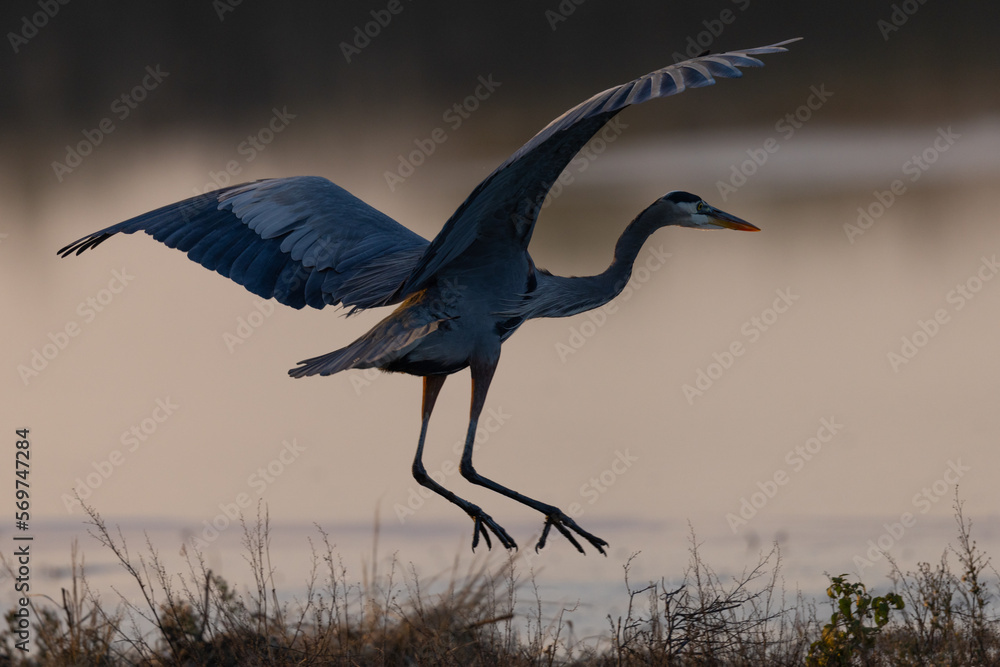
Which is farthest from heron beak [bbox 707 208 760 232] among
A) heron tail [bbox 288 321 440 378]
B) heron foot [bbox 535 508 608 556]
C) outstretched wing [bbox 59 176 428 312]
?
heron foot [bbox 535 508 608 556]

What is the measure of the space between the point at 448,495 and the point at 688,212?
2.02 metres

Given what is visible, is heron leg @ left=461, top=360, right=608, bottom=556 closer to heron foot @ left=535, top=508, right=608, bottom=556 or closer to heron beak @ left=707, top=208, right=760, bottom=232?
heron foot @ left=535, top=508, right=608, bottom=556

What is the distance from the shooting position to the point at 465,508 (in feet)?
17.6

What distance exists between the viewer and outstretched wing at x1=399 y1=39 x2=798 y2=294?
4266mm

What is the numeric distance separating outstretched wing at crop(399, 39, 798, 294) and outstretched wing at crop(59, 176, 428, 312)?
617 mm

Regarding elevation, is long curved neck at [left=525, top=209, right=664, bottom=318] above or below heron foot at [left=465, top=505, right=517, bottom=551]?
above

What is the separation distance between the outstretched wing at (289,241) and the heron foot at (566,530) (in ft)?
4.76

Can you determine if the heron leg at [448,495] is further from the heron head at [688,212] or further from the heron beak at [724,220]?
the heron beak at [724,220]

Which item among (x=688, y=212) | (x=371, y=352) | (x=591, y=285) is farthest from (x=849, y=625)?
(x=371, y=352)

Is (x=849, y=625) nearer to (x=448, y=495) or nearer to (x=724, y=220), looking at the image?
(x=448, y=495)

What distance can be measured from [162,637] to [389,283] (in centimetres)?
209

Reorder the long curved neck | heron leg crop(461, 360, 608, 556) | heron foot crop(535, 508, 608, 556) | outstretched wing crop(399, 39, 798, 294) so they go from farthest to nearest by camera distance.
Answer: the long curved neck → heron leg crop(461, 360, 608, 556) → heron foot crop(535, 508, 608, 556) → outstretched wing crop(399, 39, 798, 294)

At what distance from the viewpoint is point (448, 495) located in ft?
17.9

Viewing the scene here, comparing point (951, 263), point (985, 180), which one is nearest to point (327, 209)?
point (951, 263)
